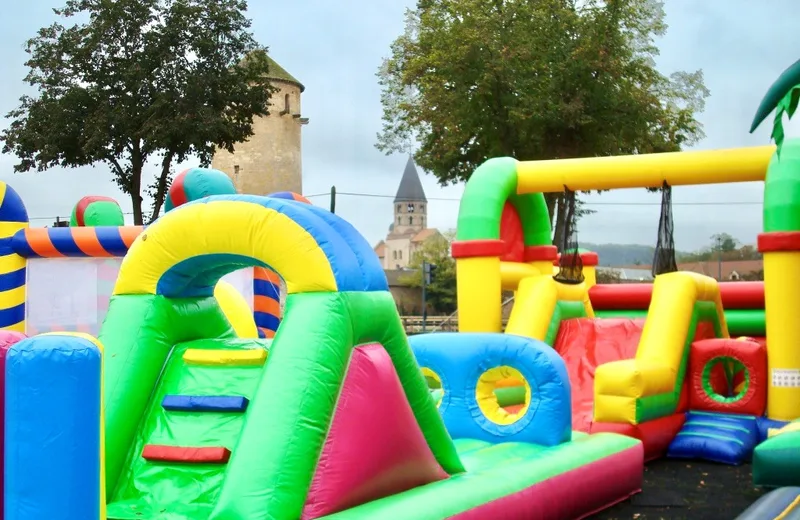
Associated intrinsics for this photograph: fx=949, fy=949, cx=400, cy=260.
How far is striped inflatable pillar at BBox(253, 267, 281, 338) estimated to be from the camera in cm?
930

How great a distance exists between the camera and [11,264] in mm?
8812

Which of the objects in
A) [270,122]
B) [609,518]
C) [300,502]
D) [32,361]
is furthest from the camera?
[270,122]

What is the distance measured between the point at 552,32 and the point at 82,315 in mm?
12505

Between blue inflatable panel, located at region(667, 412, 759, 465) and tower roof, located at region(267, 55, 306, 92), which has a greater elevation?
tower roof, located at region(267, 55, 306, 92)

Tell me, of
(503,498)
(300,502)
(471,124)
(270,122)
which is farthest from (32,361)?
(270,122)

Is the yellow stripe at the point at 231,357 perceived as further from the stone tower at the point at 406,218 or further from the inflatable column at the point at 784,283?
the stone tower at the point at 406,218

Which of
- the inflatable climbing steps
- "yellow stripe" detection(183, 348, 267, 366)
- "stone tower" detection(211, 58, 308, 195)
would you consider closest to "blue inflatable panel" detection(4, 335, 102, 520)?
the inflatable climbing steps

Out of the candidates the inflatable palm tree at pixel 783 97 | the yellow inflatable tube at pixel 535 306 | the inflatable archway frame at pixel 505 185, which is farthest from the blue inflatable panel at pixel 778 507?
the inflatable archway frame at pixel 505 185

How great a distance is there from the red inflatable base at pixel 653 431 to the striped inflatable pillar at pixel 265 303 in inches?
143

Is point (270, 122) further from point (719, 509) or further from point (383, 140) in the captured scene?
point (719, 509)

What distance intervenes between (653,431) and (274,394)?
4192 millimetres

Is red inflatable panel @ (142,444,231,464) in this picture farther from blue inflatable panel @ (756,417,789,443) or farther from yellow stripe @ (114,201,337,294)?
blue inflatable panel @ (756,417,789,443)

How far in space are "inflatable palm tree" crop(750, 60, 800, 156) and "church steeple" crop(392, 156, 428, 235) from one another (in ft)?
270

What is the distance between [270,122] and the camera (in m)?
30.2
